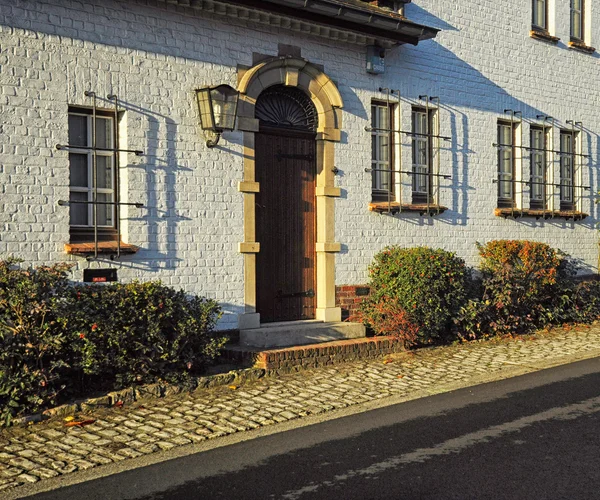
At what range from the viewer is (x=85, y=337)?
27.0ft

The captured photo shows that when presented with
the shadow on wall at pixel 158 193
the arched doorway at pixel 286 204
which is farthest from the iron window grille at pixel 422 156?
the shadow on wall at pixel 158 193

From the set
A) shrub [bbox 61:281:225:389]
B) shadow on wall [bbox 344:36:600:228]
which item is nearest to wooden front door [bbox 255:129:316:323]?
shadow on wall [bbox 344:36:600:228]

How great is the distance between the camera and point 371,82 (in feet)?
41.9

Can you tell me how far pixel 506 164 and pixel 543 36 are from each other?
2.57 meters

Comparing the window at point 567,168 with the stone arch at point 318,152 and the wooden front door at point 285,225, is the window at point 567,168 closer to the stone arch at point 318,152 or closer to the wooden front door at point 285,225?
the stone arch at point 318,152

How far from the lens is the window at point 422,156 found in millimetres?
13414

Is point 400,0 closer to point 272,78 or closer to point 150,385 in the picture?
point 272,78

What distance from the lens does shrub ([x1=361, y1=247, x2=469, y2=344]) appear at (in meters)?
11.8

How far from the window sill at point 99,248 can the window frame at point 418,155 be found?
5.11 metres

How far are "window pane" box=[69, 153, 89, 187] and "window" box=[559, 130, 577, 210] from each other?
959cm

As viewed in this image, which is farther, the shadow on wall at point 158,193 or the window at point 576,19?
the window at point 576,19

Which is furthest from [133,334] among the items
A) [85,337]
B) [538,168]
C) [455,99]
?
[538,168]

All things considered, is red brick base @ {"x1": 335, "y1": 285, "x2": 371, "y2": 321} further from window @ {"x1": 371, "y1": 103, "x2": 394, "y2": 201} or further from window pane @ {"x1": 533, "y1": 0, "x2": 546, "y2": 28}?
window pane @ {"x1": 533, "y1": 0, "x2": 546, "y2": 28}

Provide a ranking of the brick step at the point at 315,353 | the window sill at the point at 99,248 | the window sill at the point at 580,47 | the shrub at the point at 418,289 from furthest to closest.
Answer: the window sill at the point at 580,47 → the shrub at the point at 418,289 → the brick step at the point at 315,353 → the window sill at the point at 99,248
